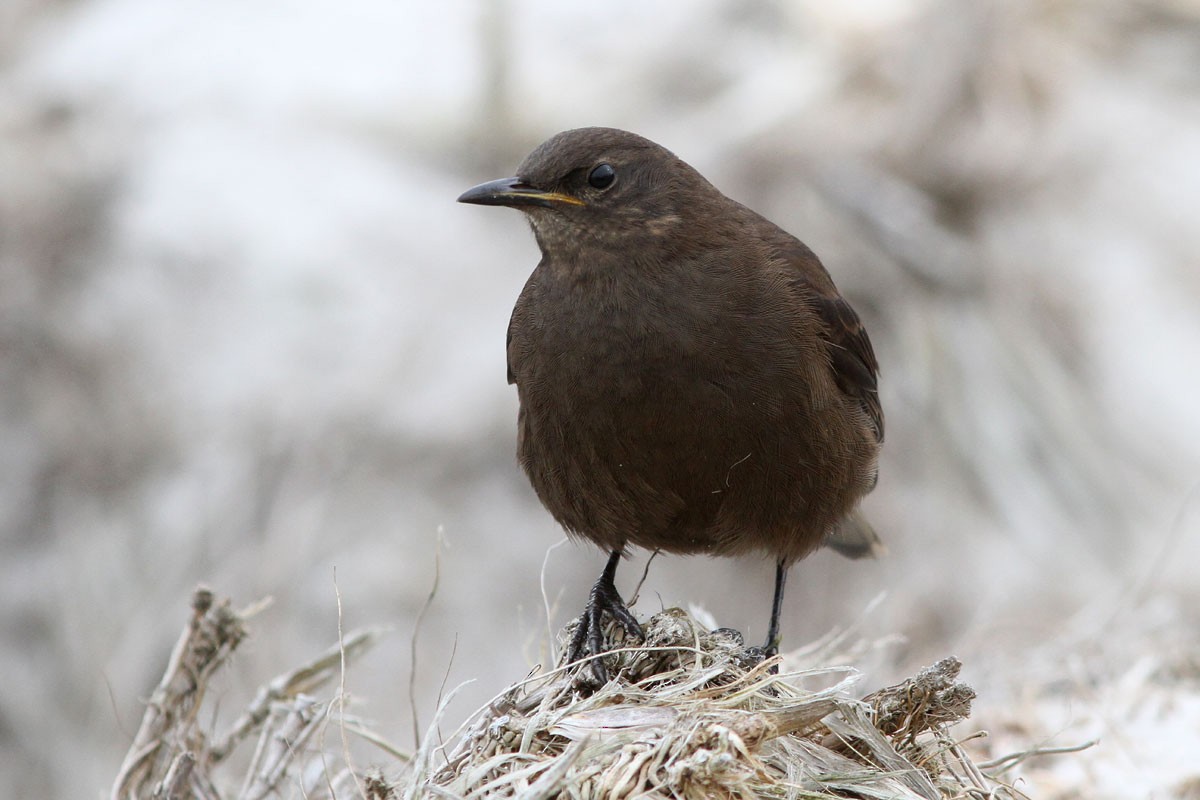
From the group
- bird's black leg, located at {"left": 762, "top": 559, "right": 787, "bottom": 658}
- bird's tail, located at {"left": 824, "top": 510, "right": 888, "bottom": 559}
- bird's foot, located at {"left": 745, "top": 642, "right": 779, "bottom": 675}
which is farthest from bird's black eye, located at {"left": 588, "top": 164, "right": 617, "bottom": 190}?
bird's tail, located at {"left": 824, "top": 510, "right": 888, "bottom": 559}

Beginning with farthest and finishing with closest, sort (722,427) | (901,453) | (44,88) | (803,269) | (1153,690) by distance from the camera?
1. (44,88)
2. (901,453)
3. (1153,690)
4. (803,269)
5. (722,427)

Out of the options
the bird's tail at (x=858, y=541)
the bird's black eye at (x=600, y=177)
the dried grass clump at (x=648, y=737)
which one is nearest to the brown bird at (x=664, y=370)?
the bird's black eye at (x=600, y=177)

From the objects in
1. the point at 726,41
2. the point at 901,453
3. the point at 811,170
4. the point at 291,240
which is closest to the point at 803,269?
the point at 901,453

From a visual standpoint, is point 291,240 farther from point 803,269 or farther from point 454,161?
point 803,269

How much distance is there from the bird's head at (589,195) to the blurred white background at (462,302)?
350 centimetres

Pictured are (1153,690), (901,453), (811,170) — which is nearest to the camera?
(1153,690)

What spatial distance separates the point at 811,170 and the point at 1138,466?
2800 mm

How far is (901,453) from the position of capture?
8023 millimetres

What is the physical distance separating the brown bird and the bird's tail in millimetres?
830

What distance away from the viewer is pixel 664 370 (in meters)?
3.60

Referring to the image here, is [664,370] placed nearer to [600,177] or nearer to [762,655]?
[600,177]

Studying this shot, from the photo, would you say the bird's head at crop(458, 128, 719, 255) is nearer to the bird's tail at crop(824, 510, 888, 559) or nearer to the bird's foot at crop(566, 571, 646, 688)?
the bird's foot at crop(566, 571, 646, 688)

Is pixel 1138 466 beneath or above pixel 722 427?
above

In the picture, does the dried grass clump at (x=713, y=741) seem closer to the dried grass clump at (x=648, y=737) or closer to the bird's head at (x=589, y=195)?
the dried grass clump at (x=648, y=737)
